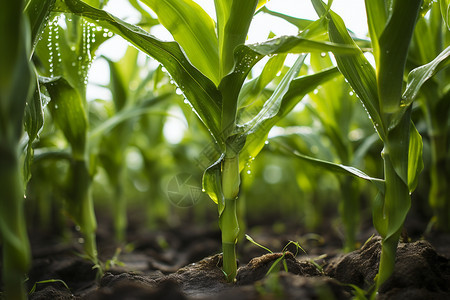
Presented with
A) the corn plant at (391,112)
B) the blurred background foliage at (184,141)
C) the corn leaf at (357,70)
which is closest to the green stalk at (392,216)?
the corn plant at (391,112)

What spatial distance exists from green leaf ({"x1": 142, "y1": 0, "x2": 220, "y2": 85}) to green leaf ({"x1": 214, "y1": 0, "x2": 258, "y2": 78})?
1.3 inches

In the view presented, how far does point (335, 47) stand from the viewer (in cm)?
71

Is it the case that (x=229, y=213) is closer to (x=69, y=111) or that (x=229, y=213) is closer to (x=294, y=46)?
(x=294, y=46)

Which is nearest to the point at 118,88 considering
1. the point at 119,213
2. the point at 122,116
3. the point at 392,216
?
the point at 122,116

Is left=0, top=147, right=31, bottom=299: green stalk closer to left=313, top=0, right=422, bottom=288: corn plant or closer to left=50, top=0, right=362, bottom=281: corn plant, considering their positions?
left=50, top=0, right=362, bottom=281: corn plant

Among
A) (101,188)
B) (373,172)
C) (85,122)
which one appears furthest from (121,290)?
(101,188)

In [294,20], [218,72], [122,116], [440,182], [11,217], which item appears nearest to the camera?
[11,217]

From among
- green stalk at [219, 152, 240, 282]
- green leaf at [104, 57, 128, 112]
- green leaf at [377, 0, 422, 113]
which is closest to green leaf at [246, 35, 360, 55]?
green leaf at [377, 0, 422, 113]

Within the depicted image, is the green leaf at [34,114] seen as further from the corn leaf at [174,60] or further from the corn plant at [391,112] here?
A: the corn plant at [391,112]

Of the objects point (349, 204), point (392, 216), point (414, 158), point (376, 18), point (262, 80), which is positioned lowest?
point (349, 204)

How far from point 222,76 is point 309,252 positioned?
0.91m

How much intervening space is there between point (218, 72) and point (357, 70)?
35cm

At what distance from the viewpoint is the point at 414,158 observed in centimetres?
92

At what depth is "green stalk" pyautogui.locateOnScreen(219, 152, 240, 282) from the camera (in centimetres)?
91
